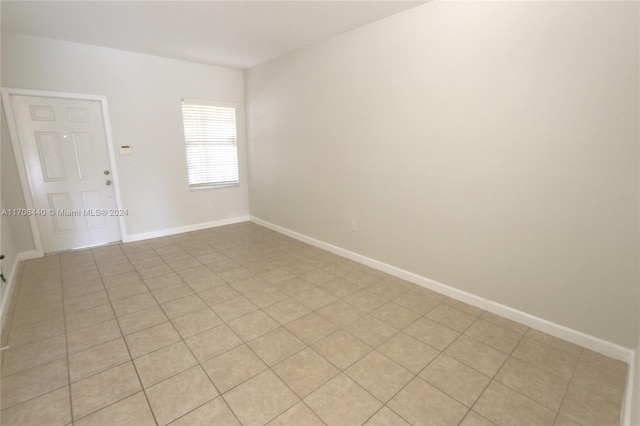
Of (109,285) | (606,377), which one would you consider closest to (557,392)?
(606,377)

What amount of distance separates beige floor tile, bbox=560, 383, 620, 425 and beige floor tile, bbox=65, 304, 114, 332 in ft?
10.9

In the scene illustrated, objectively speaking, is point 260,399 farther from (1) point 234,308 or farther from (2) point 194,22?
(2) point 194,22

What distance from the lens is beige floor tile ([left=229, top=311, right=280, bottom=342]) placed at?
2.26 metres

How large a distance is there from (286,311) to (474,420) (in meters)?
1.54

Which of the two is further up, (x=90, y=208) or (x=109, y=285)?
(x=90, y=208)

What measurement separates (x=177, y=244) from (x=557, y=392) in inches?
171

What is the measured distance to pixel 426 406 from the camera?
1.65m

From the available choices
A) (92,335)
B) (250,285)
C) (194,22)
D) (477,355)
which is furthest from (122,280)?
(477,355)

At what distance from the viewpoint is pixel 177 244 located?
4.22 meters

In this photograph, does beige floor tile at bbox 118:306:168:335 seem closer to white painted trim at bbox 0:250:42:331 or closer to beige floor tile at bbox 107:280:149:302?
beige floor tile at bbox 107:280:149:302

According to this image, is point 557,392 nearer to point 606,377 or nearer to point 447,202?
point 606,377

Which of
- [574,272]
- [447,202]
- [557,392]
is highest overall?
[447,202]

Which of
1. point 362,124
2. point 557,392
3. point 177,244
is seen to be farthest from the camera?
point 177,244

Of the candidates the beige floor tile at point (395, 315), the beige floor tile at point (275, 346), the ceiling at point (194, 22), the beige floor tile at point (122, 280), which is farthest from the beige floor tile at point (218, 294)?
the ceiling at point (194, 22)
